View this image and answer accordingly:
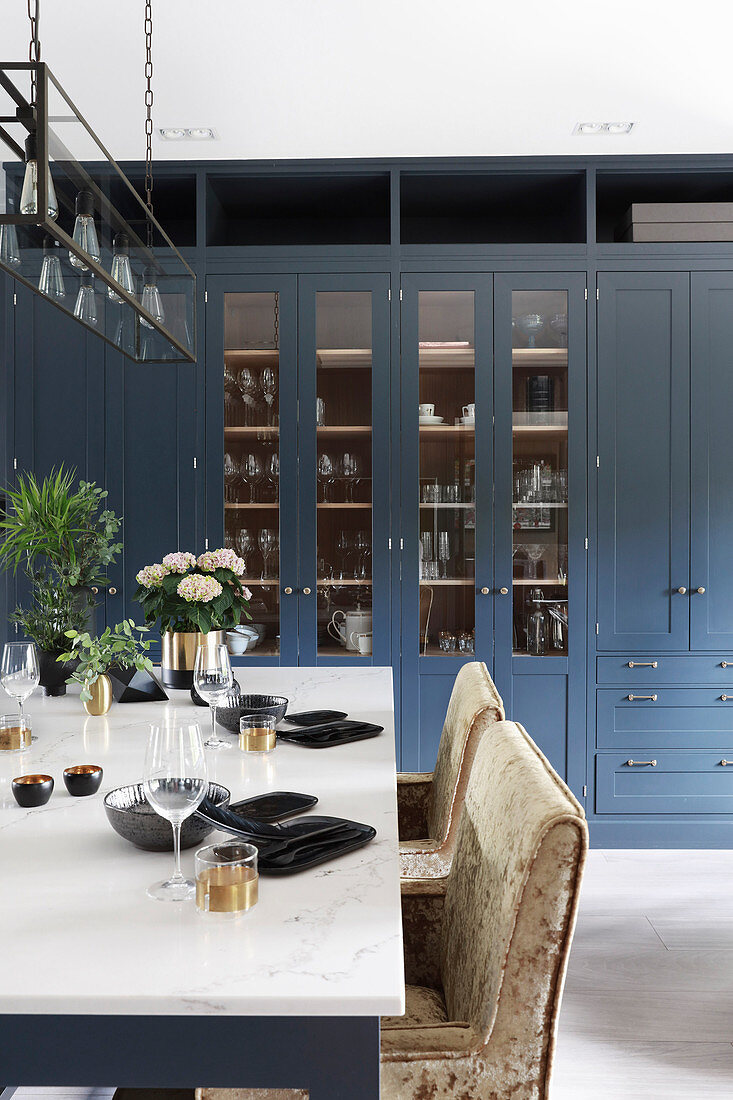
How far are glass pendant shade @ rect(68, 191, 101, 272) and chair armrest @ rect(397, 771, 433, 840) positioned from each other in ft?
4.56

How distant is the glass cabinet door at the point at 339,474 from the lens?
3.43 m

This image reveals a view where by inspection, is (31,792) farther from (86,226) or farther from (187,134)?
(187,134)

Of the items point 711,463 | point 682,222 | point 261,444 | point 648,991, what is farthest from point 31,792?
point 682,222

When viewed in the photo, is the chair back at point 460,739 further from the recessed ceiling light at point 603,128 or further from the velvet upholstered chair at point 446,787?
the recessed ceiling light at point 603,128

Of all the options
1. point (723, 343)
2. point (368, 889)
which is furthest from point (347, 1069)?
point (723, 343)

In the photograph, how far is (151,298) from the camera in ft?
6.89

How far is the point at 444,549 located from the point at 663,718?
3.65 ft

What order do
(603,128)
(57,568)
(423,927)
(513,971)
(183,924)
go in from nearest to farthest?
(183,924), (513,971), (423,927), (57,568), (603,128)

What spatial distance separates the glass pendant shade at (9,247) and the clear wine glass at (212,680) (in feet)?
3.02

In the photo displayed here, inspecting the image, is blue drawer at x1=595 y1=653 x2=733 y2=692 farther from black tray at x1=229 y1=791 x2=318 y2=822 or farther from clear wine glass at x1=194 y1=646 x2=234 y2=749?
black tray at x1=229 y1=791 x2=318 y2=822

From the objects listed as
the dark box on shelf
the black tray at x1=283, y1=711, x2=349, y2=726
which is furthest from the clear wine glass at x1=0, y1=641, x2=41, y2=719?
the dark box on shelf

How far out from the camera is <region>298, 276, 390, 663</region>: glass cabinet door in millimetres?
3434

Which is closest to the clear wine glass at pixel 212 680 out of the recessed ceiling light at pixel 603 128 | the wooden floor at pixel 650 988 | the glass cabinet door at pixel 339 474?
the wooden floor at pixel 650 988

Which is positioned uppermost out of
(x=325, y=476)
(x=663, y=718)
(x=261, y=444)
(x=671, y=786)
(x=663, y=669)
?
(x=261, y=444)
